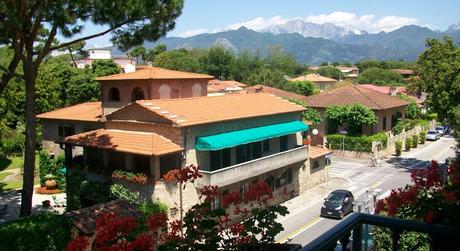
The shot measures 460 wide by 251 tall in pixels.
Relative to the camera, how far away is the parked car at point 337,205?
26.8 m

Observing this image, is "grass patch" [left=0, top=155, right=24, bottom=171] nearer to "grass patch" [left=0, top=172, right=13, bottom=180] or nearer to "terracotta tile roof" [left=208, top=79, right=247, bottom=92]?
"grass patch" [left=0, top=172, right=13, bottom=180]

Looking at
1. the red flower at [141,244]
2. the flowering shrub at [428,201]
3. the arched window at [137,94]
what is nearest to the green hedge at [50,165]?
the arched window at [137,94]

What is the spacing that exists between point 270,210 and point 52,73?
157 feet

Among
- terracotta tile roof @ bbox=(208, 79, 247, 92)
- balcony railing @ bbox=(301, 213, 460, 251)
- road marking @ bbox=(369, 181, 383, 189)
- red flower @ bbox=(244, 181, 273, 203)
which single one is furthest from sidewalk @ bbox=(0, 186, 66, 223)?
terracotta tile roof @ bbox=(208, 79, 247, 92)

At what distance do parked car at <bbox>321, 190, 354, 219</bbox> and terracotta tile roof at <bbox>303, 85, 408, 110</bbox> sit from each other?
2106 cm

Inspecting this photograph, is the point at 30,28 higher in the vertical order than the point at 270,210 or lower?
higher

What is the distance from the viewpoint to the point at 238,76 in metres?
109

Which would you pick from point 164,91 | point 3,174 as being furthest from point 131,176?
point 3,174

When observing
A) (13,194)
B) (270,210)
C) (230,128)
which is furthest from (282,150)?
(270,210)

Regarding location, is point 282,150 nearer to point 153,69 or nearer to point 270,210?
point 153,69

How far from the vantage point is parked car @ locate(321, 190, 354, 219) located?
88.0ft

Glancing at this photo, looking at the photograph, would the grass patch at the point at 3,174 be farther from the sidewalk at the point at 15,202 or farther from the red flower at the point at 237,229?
the red flower at the point at 237,229

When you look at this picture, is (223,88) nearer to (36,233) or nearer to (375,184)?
(375,184)

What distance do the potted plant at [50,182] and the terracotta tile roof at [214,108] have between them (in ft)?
30.1
